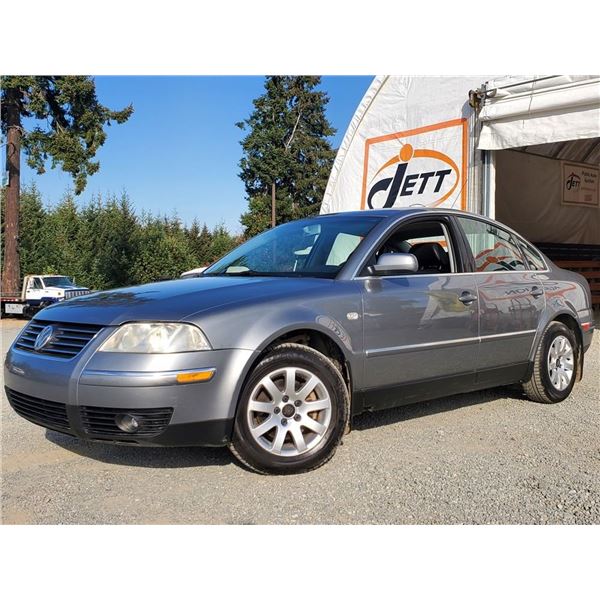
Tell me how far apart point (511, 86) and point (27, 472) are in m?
7.51

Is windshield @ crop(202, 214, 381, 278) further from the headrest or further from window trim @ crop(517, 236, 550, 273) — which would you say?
window trim @ crop(517, 236, 550, 273)

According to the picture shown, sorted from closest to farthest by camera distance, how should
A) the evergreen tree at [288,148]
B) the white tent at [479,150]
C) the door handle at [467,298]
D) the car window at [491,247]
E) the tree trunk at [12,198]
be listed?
the door handle at [467,298]
the car window at [491,247]
the white tent at [479,150]
the tree trunk at [12,198]
the evergreen tree at [288,148]

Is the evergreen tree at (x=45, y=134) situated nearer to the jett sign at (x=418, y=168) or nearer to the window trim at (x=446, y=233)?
the jett sign at (x=418, y=168)

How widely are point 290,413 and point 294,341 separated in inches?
18.1

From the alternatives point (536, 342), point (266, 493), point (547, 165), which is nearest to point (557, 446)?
point (536, 342)

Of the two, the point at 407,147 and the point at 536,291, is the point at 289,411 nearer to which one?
the point at 536,291

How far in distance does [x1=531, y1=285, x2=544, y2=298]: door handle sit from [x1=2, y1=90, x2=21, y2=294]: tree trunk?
56.5 ft

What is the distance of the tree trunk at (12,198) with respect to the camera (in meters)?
19.0

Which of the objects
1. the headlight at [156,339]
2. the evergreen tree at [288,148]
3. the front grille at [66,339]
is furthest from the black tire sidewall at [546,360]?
the evergreen tree at [288,148]

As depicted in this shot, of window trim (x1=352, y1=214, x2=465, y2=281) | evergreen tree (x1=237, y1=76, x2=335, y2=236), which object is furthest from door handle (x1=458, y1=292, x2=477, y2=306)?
evergreen tree (x1=237, y1=76, x2=335, y2=236)

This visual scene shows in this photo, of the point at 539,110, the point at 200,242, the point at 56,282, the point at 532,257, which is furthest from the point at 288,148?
the point at 532,257

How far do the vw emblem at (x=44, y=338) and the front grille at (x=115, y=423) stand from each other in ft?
1.82

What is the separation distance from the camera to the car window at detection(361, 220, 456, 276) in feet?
14.8

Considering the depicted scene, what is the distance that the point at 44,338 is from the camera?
3531 mm
